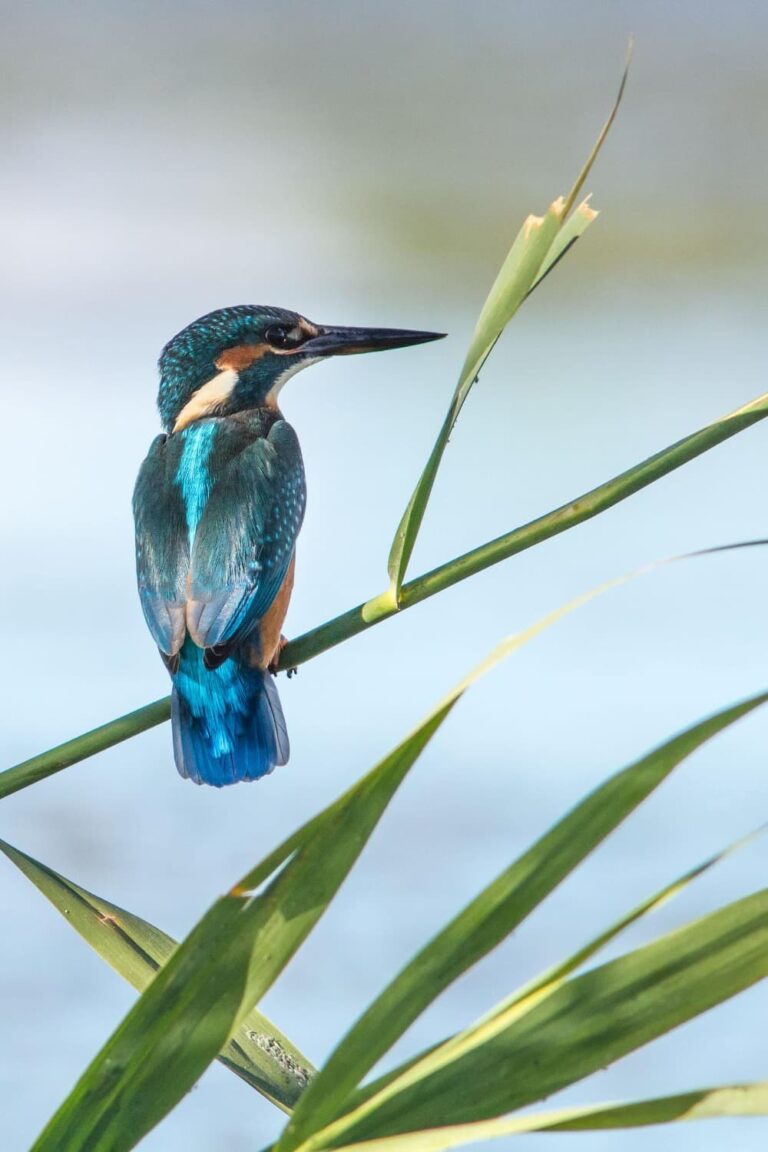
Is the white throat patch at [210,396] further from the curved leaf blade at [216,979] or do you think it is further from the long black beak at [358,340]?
the curved leaf blade at [216,979]

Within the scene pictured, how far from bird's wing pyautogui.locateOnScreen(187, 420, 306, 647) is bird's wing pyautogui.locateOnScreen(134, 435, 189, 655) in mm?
17

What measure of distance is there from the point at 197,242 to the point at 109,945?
6.22 metres

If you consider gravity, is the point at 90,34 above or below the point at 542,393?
below

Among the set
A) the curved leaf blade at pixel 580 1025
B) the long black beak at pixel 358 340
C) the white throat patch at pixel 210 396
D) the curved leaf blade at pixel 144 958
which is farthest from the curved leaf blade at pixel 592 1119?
the white throat patch at pixel 210 396

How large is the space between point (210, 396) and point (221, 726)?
2.11ft

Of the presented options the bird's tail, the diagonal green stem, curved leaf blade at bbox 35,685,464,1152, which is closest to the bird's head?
the bird's tail

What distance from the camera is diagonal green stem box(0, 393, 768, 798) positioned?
3.06 ft

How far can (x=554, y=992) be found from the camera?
25.8 inches

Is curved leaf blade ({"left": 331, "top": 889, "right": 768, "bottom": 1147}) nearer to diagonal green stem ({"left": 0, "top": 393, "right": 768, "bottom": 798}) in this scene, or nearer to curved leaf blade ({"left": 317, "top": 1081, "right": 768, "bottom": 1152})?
curved leaf blade ({"left": 317, "top": 1081, "right": 768, "bottom": 1152})

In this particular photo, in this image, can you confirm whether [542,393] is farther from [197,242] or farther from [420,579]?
[420,579]

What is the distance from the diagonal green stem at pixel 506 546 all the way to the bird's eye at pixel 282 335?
3.54 ft

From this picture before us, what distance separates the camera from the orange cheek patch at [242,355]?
2.10m

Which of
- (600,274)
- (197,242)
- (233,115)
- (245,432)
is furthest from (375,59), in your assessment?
(245,432)

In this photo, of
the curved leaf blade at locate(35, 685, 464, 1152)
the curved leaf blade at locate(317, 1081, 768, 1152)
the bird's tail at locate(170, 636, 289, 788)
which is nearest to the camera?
the curved leaf blade at locate(317, 1081, 768, 1152)
